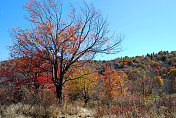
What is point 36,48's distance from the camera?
926 cm

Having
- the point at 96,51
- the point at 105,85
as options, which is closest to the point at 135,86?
the point at 105,85

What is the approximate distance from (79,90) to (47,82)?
671 cm

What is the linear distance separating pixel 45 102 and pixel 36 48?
3974mm

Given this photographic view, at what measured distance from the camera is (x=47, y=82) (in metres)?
11.8

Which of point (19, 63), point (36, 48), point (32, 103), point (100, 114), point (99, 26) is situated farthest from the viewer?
point (19, 63)

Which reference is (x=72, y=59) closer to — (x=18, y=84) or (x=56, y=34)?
(x=56, y=34)

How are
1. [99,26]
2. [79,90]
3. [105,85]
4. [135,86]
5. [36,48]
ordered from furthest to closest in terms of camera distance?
[105,85] < [135,86] < [79,90] < [99,26] < [36,48]

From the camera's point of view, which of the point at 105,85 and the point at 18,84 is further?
the point at 105,85

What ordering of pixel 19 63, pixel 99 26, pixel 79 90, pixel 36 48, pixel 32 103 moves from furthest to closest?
pixel 79 90, pixel 19 63, pixel 99 26, pixel 36 48, pixel 32 103

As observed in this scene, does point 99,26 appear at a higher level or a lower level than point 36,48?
higher

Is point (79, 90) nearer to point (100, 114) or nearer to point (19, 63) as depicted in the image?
point (19, 63)

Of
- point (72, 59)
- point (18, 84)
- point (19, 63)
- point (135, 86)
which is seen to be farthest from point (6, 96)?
point (135, 86)

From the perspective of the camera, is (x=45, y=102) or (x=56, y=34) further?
(x=56, y=34)

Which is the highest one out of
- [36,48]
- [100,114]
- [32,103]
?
[36,48]
